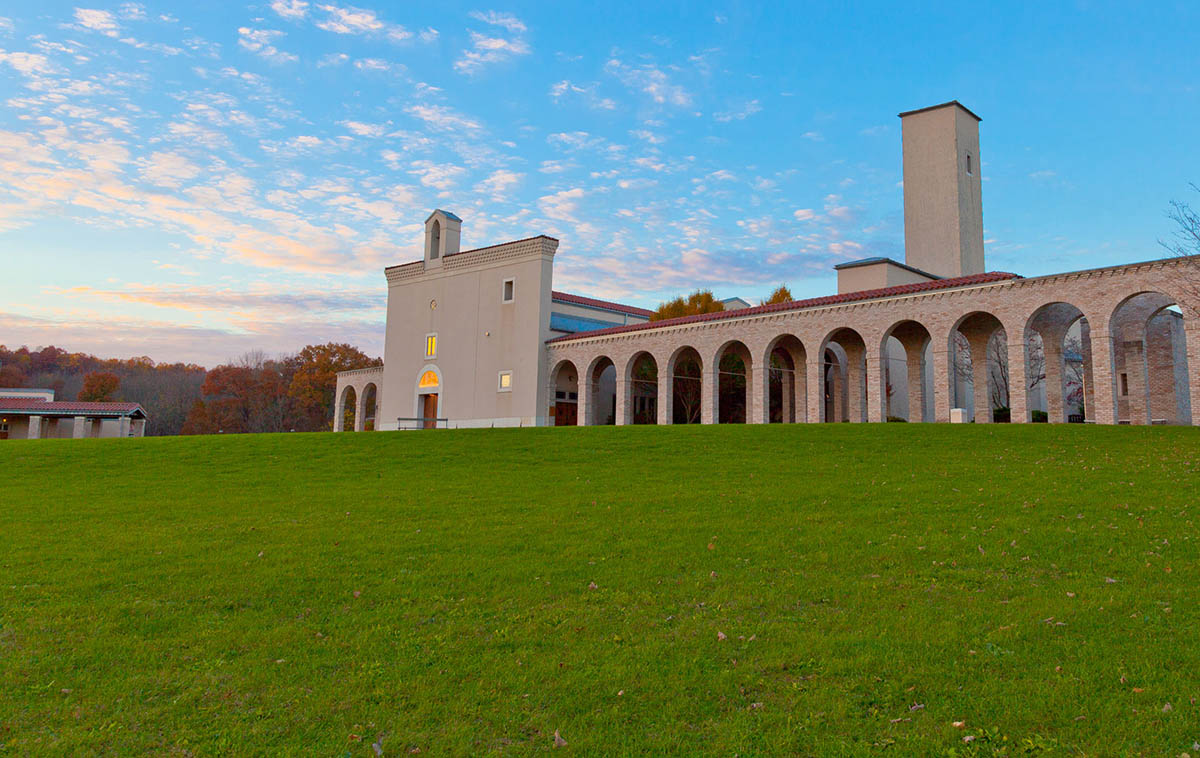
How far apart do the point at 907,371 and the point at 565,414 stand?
56.8 feet

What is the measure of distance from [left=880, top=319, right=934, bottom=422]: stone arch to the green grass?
1539cm

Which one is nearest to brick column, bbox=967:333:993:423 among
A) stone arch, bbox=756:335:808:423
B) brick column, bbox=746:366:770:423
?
Answer: stone arch, bbox=756:335:808:423

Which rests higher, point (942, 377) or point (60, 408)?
point (942, 377)

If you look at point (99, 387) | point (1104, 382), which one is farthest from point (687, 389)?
point (99, 387)

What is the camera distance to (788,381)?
40.5 meters

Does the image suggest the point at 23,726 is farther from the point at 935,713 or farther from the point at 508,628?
the point at 935,713

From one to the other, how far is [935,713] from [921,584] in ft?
10.3

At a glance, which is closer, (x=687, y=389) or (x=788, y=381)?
(x=788, y=381)

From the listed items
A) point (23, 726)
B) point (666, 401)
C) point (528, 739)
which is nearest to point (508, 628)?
point (528, 739)

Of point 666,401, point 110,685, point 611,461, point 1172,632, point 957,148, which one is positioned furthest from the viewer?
point 957,148

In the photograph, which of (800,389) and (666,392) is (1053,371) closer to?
(800,389)

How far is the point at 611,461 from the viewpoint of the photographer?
62.9ft

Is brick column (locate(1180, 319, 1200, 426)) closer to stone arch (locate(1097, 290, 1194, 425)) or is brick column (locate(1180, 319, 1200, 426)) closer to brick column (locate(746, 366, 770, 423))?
stone arch (locate(1097, 290, 1194, 425))

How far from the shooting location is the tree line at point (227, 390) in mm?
76106
